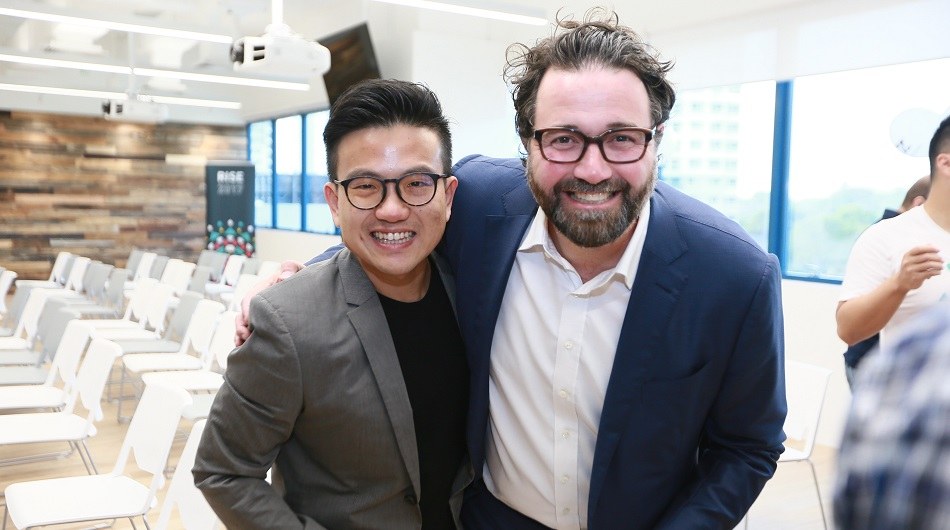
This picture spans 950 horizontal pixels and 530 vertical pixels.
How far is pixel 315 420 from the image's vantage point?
4.72 feet

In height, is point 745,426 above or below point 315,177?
below

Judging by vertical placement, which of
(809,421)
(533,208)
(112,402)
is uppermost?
(533,208)

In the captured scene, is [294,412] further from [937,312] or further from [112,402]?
[112,402]

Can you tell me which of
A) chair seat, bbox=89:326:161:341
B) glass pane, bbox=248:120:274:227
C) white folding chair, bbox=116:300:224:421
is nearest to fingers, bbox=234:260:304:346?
white folding chair, bbox=116:300:224:421

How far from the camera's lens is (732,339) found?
143 cm

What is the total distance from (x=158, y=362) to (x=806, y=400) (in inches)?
172

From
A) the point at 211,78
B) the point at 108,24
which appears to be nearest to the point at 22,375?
the point at 108,24

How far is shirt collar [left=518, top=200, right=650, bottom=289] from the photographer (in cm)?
153

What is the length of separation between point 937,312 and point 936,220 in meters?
2.34

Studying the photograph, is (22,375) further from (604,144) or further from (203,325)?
(604,144)

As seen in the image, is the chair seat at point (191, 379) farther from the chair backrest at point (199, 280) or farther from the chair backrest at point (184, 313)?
the chair backrest at point (199, 280)

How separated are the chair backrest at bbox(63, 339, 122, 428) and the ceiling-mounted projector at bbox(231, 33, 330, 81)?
279 centimetres

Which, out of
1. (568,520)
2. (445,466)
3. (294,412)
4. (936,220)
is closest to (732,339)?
(568,520)

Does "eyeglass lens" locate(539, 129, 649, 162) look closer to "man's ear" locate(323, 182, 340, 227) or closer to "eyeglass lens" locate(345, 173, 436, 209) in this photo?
"eyeglass lens" locate(345, 173, 436, 209)
